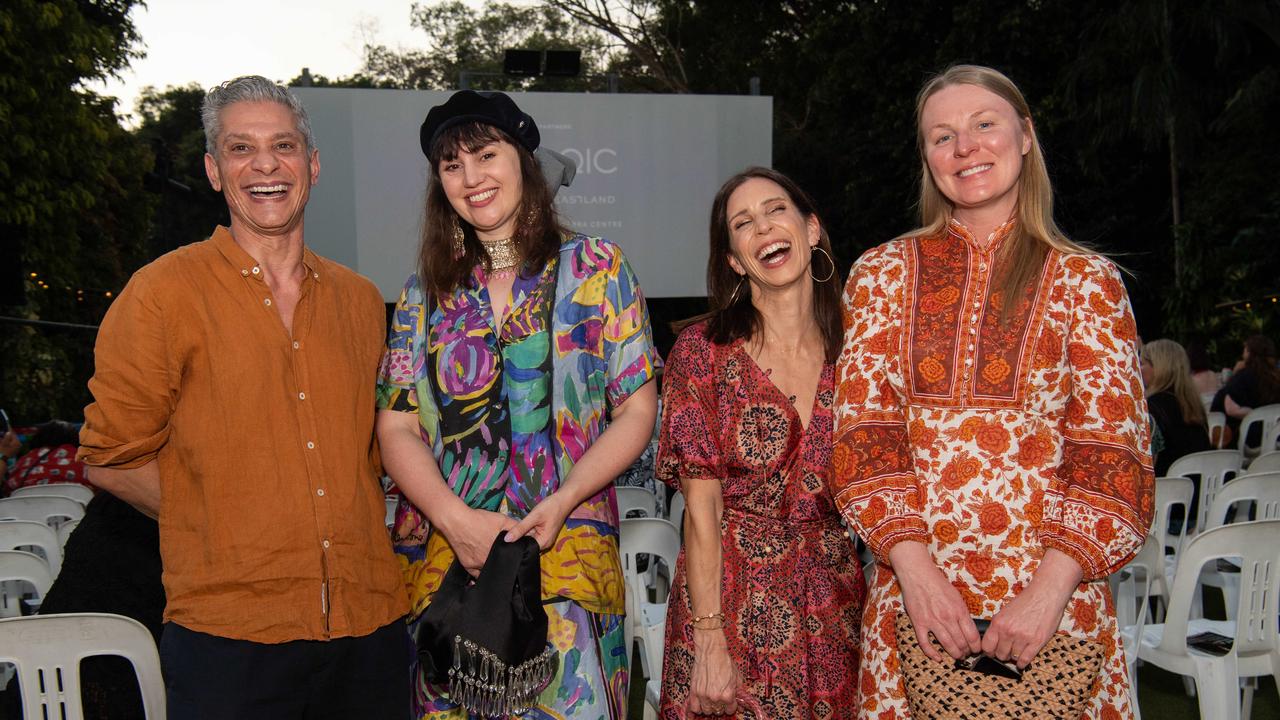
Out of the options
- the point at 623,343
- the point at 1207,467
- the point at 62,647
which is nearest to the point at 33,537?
the point at 62,647

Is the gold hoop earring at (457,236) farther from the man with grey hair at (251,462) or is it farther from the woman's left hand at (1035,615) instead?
the woman's left hand at (1035,615)

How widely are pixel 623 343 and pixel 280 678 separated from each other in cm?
89

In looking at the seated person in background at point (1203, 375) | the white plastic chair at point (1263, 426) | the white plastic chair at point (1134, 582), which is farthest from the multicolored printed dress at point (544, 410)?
the seated person in background at point (1203, 375)

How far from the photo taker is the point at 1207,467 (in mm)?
4934

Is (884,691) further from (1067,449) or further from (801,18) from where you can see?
(801,18)

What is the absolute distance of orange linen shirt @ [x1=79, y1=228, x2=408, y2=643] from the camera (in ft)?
5.97

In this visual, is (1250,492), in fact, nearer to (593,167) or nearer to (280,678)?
(280,678)

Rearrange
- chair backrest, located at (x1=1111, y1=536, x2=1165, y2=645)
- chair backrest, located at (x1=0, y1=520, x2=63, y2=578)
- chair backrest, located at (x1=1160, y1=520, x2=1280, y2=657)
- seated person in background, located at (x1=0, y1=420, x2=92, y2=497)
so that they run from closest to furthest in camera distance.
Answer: chair backrest, located at (x1=1160, y1=520, x2=1280, y2=657) → chair backrest, located at (x1=0, y1=520, x2=63, y2=578) → chair backrest, located at (x1=1111, y1=536, x2=1165, y2=645) → seated person in background, located at (x1=0, y1=420, x2=92, y2=497)

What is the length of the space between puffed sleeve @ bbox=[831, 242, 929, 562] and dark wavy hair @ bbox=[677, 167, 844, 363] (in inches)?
7.3

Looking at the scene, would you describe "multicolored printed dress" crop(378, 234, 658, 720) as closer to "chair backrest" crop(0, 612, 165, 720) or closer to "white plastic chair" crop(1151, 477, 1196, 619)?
"chair backrest" crop(0, 612, 165, 720)

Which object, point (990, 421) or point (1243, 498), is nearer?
point (990, 421)

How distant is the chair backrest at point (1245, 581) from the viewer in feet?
10.2

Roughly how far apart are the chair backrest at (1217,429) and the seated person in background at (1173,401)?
1.54 metres

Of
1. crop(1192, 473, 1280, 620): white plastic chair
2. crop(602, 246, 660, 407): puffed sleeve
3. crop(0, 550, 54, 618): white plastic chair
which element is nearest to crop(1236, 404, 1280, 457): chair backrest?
crop(1192, 473, 1280, 620): white plastic chair
